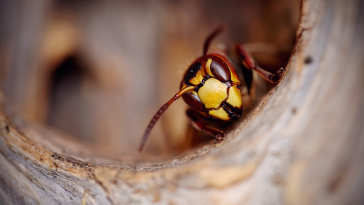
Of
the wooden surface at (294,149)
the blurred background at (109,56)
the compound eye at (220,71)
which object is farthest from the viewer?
the blurred background at (109,56)

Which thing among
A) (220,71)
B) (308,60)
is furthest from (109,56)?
(308,60)

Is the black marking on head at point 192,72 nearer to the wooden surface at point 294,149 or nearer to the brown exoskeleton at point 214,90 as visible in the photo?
the brown exoskeleton at point 214,90

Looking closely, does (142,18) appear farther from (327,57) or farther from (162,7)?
(327,57)

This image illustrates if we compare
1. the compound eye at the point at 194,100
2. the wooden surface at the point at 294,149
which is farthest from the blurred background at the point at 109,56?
the wooden surface at the point at 294,149

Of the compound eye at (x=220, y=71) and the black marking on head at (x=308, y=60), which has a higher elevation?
the compound eye at (x=220, y=71)

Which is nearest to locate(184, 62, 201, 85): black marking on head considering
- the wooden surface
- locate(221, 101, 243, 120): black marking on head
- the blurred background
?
locate(221, 101, 243, 120): black marking on head

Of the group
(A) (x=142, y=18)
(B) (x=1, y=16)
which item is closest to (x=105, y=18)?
(A) (x=142, y=18)

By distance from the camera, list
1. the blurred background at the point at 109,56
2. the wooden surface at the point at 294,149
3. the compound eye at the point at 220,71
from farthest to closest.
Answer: the blurred background at the point at 109,56
the compound eye at the point at 220,71
the wooden surface at the point at 294,149
